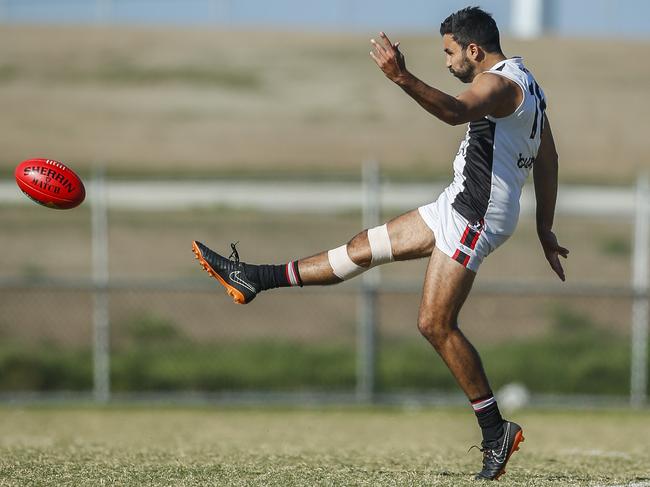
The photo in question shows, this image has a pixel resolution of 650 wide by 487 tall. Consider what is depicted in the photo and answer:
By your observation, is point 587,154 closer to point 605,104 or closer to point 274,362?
point 605,104

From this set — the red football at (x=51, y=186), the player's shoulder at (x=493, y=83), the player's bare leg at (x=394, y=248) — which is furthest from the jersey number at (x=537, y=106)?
the red football at (x=51, y=186)

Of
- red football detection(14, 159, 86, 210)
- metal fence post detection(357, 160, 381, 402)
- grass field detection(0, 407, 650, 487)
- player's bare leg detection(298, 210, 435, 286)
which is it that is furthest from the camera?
metal fence post detection(357, 160, 381, 402)

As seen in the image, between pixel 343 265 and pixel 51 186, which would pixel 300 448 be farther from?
pixel 51 186

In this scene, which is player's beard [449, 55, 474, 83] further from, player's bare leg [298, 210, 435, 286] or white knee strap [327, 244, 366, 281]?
white knee strap [327, 244, 366, 281]

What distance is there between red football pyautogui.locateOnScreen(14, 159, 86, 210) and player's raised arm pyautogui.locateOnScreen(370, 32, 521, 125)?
2.28 meters

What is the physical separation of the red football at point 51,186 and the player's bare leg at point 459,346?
2.24 metres

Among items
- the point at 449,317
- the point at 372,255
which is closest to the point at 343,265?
the point at 372,255

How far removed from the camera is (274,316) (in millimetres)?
17125

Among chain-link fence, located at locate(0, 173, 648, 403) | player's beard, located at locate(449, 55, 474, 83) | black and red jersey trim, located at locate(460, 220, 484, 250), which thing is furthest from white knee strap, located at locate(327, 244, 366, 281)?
chain-link fence, located at locate(0, 173, 648, 403)

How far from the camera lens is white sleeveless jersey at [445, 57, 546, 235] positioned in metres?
5.83

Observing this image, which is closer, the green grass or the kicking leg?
the kicking leg

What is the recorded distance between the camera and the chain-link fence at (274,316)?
12359mm

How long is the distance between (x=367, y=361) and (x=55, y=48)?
27.3 meters

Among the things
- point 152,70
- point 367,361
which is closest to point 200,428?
point 367,361
